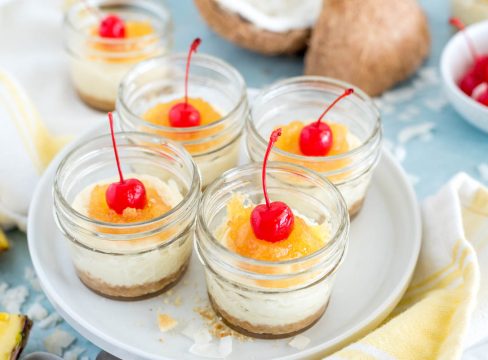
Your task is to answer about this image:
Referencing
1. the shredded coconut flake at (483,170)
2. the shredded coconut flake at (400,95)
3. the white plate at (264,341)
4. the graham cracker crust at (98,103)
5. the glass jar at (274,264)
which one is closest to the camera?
the glass jar at (274,264)

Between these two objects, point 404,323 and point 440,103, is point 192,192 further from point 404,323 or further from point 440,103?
point 440,103

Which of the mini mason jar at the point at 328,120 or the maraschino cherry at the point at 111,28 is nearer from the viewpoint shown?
the mini mason jar at the point at 328,120

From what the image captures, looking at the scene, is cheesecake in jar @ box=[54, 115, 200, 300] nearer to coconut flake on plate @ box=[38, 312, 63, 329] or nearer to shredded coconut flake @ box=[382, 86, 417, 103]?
coconut flake on plate @ box=[38, 312, 63, 329]

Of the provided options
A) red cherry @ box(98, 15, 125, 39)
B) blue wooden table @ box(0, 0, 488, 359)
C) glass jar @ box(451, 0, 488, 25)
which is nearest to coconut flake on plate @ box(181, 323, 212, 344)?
blue wooden table @ box(0, 0, 488, 359)

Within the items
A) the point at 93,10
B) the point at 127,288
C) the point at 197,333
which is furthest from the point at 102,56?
the point at 197,333

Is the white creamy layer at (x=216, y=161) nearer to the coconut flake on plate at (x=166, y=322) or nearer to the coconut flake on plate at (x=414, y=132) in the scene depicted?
the coconut flake on plate at (x=166, y=322)

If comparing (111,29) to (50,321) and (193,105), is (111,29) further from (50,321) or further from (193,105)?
(50,321)

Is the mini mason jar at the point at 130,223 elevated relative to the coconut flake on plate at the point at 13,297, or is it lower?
elevated

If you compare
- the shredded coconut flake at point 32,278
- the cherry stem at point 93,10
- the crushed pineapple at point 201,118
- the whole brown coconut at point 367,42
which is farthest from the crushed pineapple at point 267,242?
the cherry stem at point 93,10
